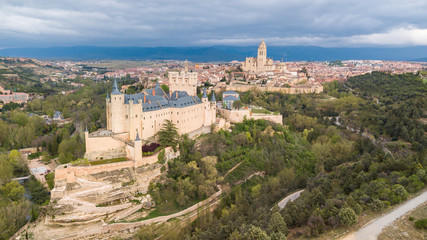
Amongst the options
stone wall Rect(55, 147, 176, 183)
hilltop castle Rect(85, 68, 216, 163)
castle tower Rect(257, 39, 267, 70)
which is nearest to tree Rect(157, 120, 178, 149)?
hilltop castle Rect(85, 68, 216, 163)

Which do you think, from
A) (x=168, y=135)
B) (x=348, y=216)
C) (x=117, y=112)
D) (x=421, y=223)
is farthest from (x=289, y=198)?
(x=117, y=112)

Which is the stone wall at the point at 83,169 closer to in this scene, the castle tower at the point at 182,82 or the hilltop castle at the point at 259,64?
the castle tower at the point at 182,82

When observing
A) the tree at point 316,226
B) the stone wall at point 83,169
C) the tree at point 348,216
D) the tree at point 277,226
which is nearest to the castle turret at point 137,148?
the stone wall at point 83,169

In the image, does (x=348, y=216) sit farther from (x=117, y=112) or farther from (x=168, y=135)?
(x=117, y=112)

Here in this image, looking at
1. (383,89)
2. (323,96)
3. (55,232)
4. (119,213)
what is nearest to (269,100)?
(323,96)

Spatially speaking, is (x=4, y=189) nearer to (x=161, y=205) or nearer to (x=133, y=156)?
(x=133, y=156)
